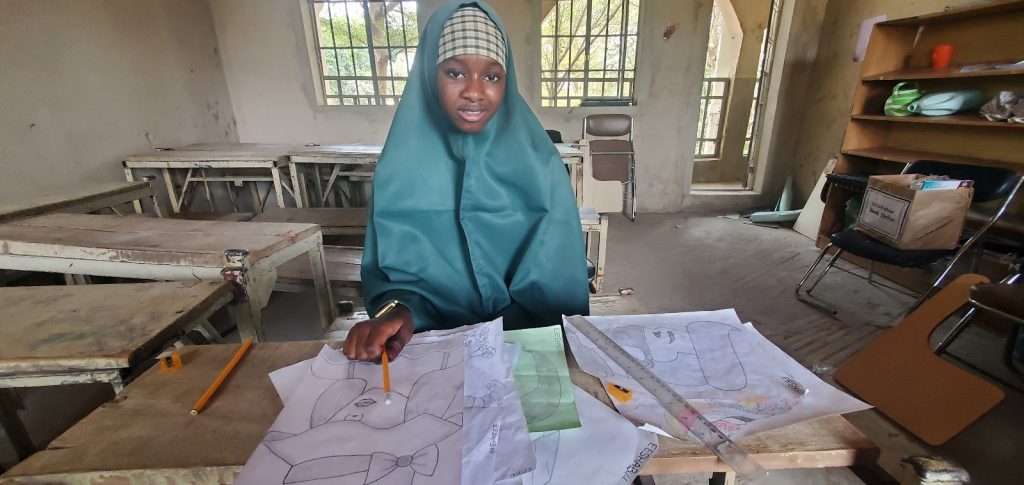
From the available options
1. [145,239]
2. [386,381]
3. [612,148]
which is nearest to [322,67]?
[612,148]

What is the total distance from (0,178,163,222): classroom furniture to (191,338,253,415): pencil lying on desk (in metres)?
1.79

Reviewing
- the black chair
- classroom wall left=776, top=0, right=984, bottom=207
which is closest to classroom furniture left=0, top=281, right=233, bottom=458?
the black chair

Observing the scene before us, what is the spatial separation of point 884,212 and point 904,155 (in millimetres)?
1238

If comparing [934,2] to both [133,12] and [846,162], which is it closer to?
[846,162]

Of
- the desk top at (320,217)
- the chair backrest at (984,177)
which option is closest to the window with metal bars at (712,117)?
the chair backrest at (984,177)

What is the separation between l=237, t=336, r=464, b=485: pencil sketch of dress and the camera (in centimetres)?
48

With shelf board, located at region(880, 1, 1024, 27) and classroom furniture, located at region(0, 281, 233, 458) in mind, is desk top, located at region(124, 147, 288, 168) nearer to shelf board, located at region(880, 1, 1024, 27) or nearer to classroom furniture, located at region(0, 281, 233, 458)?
classroom furniture, located at region(0, 281, 233, 458)

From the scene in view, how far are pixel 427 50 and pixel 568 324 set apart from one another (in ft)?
2.27

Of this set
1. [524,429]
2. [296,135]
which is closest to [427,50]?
[524,429]

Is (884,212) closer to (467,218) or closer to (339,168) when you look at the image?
(467,218)

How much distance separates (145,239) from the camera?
1.36m

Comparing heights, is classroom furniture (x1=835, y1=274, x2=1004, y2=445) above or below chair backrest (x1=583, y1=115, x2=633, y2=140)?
below

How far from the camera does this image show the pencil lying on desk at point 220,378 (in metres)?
0.60

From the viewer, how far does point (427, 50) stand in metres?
0.96
